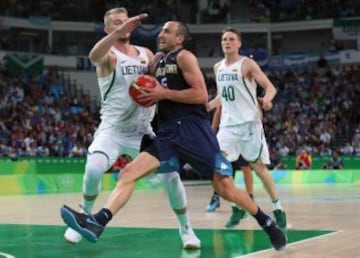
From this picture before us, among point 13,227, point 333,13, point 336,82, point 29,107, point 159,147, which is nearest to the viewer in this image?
point 159,147

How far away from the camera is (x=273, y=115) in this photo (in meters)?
33.4

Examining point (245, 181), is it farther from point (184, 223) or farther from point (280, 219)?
point (184, 223)

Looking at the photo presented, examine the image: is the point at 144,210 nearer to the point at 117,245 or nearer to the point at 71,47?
the point at 117,245

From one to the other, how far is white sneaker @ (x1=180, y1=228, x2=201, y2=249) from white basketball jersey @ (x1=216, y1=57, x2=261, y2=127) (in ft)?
8.87

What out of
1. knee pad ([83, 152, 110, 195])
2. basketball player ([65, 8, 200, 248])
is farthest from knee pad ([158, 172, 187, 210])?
knee pad ([83, 152, 110, 195])

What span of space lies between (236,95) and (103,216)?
3.62 m

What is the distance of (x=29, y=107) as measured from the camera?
2869 centimetres

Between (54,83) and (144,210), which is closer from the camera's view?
(144,210)

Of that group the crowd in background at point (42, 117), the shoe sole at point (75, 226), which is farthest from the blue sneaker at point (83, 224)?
the crowd in background at point (42, 117)

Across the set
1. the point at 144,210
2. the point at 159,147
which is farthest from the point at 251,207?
the point at 144,210

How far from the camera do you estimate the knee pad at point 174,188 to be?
6.66 meters

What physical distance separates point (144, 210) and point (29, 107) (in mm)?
17920

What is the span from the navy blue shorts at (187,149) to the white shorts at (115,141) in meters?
0.56

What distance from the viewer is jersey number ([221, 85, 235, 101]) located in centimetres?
907
